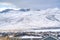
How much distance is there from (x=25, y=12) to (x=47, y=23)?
117 centimetres

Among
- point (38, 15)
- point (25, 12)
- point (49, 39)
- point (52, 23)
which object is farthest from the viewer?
point (38, 15)

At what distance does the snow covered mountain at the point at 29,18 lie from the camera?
8.83 meters

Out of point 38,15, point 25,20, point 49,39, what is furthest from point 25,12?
point 49,39

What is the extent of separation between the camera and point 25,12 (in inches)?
376

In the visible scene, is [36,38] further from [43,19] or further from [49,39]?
[43,19]

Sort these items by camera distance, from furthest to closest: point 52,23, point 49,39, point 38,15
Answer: point 38,15 < point 52,23 < point 49,39

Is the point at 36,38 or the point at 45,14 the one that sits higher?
the point at 45,14

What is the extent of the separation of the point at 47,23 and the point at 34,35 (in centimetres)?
265

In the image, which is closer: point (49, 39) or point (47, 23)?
point (49, 39)

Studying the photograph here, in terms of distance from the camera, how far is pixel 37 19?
391 inches

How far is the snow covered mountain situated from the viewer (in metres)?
8.83

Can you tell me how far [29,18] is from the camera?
9.87m

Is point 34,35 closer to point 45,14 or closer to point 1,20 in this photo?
point 1,20

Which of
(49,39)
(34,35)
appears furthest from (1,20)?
(49,39)
